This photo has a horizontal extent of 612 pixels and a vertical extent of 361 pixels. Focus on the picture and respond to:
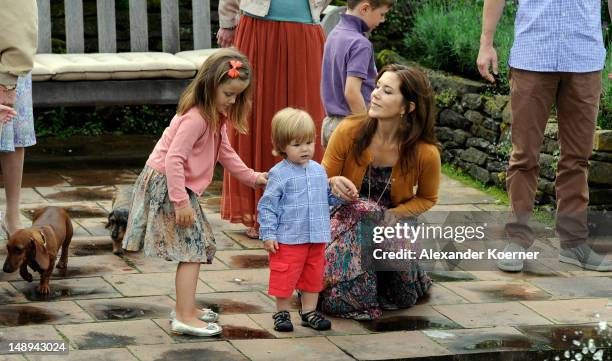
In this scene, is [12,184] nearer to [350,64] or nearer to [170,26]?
[350,64]

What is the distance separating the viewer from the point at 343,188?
575 centimetres

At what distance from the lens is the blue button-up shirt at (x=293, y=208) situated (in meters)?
5.57

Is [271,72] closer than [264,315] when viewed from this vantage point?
No

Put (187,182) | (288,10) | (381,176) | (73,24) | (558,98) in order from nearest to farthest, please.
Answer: (187,182)
(381,176)
(558,98)
(288,10)
(73,24)

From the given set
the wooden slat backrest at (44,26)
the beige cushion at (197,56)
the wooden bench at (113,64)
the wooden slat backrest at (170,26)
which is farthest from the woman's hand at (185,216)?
the wooden slat backrest at (170,26)

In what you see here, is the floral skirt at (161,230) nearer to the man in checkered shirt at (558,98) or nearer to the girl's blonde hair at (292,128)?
the girl's blonde hair at (292,128)

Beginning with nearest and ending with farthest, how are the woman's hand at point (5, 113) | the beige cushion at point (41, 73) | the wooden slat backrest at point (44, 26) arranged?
the woman's hand at point (5, 113), the beige cushion at point (41, 73), the wooden slat backrest at point (44, 26)

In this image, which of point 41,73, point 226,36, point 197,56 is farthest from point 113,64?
point 226,36

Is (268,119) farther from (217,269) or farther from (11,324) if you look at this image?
(11,324)

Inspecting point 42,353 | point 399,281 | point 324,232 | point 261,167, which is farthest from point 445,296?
point 42,353

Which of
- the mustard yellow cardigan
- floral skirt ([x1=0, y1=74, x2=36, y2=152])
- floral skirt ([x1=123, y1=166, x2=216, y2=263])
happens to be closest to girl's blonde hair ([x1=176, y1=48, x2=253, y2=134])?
floral skirt ([x1=123, y1=166, x2=216, y2=263])

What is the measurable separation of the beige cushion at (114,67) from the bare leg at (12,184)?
1.54m

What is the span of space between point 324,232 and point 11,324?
144 cm

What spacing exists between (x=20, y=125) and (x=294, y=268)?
2.06m
